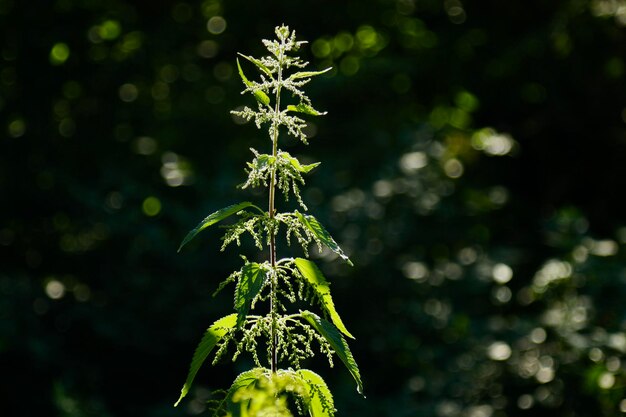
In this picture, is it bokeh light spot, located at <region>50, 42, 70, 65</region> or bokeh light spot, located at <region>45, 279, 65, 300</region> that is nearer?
bokeh light spot, located at <region>45, 279, 65, 300</region>

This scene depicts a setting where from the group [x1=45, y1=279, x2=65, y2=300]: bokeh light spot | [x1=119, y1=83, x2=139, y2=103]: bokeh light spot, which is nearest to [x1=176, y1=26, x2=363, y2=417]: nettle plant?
[x1=45, y1=279, x2=65, y2=300]: bokeh light spot

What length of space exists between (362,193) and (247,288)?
4.49 m

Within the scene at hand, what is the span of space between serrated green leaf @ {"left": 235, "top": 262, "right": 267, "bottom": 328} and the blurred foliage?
287cm

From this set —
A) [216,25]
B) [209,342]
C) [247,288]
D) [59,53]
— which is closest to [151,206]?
[59,53]

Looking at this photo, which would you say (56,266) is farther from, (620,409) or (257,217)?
(257,217)

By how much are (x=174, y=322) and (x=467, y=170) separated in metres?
3.06

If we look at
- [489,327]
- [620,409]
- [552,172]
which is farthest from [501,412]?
[552,172]

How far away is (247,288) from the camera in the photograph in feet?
4.70

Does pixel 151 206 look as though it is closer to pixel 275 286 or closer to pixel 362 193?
pixel 362 193

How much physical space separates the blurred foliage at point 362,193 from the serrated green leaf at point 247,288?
2868 mm

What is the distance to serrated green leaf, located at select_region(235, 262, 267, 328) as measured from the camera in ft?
4.58

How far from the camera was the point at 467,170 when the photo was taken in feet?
23.9

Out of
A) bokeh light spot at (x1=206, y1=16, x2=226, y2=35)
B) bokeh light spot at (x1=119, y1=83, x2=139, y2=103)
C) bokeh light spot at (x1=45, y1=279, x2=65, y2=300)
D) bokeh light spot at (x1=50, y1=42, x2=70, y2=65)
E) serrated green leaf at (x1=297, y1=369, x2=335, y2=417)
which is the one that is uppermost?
bokeh light spot at (x1=206, y1=16, x2=226, y2=35)

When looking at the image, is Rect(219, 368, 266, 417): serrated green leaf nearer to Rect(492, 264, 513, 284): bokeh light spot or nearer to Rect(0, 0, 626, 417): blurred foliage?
Rect(0, 0, 626, 417): blurred foliage
